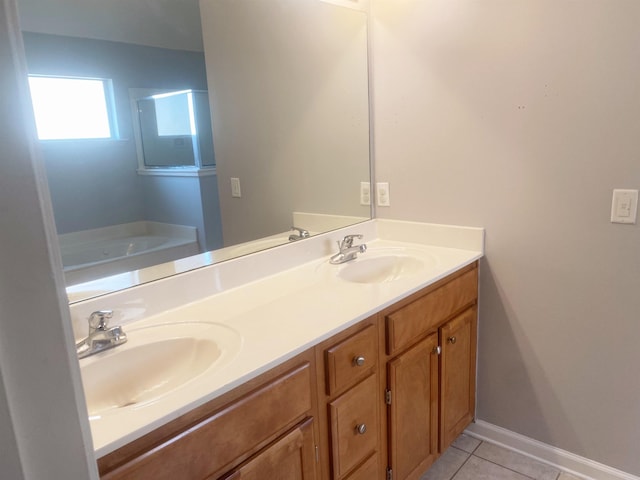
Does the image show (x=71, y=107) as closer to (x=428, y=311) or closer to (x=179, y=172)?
(x=179, y=172)

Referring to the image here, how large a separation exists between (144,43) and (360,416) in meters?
1.33

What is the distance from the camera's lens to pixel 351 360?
54.2 inches

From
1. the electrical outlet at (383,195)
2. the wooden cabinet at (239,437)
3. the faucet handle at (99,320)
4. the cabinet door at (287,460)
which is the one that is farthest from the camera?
the electrical outlet at (383,195)

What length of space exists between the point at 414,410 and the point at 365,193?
105 centimetres

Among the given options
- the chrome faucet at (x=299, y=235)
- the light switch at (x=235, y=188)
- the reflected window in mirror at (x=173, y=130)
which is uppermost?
the reflected window in mirror at (x=173, y=130)

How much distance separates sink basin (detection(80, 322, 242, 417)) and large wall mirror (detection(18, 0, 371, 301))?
0.24 m

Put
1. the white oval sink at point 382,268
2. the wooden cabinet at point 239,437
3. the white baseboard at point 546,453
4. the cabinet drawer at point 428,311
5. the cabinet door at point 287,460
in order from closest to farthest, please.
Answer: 1. the wooden cabinet at point 239,437
2. the cabinet door at point 287,460
3. the cabinet drawer at point 428,311
4. the white baseboard at point 546,453
5. the white oval sink at point 382,268

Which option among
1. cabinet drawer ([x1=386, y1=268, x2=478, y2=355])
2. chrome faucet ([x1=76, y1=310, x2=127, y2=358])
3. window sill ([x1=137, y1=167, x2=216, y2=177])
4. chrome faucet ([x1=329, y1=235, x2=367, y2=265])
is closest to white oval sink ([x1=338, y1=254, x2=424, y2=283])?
chrome faucet ([x1=329, y1=235, x2=367, y2=265])

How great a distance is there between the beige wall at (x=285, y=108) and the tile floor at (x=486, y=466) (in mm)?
1166

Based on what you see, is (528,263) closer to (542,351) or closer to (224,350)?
(542,351)

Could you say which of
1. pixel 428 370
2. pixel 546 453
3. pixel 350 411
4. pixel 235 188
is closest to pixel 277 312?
pixel 350 411

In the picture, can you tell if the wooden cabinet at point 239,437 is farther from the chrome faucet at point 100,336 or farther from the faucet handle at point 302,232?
the faucet handle at point 302,232

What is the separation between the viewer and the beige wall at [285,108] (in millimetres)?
1736

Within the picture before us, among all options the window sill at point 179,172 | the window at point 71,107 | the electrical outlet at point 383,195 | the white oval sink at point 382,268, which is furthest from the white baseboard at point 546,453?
the window at point 71,107
